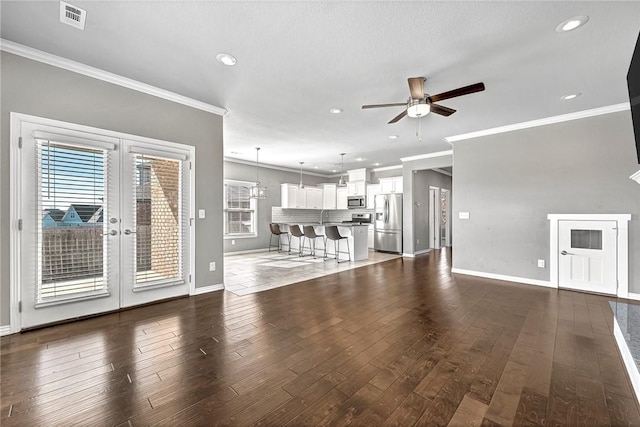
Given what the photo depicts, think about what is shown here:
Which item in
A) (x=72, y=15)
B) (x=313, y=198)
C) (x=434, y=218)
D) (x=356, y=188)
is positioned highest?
(x=72, y=15)

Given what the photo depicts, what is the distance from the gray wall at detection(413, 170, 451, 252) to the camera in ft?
25.0

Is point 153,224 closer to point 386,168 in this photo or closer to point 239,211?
point 239,211

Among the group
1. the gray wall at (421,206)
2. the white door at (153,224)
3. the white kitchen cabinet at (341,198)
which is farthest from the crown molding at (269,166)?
the white door at (153,224)

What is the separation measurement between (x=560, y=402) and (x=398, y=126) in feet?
13.6

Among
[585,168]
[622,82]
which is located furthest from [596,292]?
[622,82]

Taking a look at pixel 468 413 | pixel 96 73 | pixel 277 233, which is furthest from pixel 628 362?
pixel 277 233

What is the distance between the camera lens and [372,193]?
8.85 m

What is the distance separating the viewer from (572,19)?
2.14m

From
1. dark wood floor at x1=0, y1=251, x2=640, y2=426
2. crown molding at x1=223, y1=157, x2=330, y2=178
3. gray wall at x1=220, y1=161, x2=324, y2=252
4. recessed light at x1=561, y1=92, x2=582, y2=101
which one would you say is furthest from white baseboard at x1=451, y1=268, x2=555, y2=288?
crown molding at x1=223, y1=157, x2=330, y2=178

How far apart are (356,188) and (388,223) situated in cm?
180

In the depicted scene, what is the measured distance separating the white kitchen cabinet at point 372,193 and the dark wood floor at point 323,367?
5.58m

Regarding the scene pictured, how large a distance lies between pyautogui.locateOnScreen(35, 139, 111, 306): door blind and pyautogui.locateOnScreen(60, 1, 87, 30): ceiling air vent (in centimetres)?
117

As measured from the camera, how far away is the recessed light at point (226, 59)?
105 inches

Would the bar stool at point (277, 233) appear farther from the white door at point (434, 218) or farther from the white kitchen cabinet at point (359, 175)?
the white door at point (434, 218)
